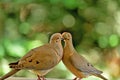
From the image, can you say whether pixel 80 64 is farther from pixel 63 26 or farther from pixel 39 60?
pixel 63 26

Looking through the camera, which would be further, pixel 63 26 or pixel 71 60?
pixel 63 26

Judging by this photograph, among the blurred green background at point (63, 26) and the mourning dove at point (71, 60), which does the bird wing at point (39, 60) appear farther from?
the blurred green background at point (63, 26)

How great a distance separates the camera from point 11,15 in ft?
5.64

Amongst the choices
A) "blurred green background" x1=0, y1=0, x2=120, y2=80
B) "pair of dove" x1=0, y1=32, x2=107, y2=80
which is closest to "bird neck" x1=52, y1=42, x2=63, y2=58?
"pair of dove" x1=0, y1=32, x2=107, y2=80

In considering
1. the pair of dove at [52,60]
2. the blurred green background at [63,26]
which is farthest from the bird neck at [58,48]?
the blurred green background at [63,26]

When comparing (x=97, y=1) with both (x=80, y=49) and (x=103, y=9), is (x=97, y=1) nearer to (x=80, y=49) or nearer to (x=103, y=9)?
(x=103, y=9)

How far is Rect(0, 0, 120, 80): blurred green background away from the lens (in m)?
1.70

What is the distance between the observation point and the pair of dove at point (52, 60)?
3.53 ft

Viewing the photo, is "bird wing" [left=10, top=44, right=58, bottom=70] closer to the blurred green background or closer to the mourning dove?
Result: the mourning dove

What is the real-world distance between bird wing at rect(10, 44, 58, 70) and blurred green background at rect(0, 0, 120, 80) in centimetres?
57

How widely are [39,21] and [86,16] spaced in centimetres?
16

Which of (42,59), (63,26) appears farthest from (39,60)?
(63,26)

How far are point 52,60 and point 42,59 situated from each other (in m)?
0.02

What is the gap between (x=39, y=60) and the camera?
1.08 metres
